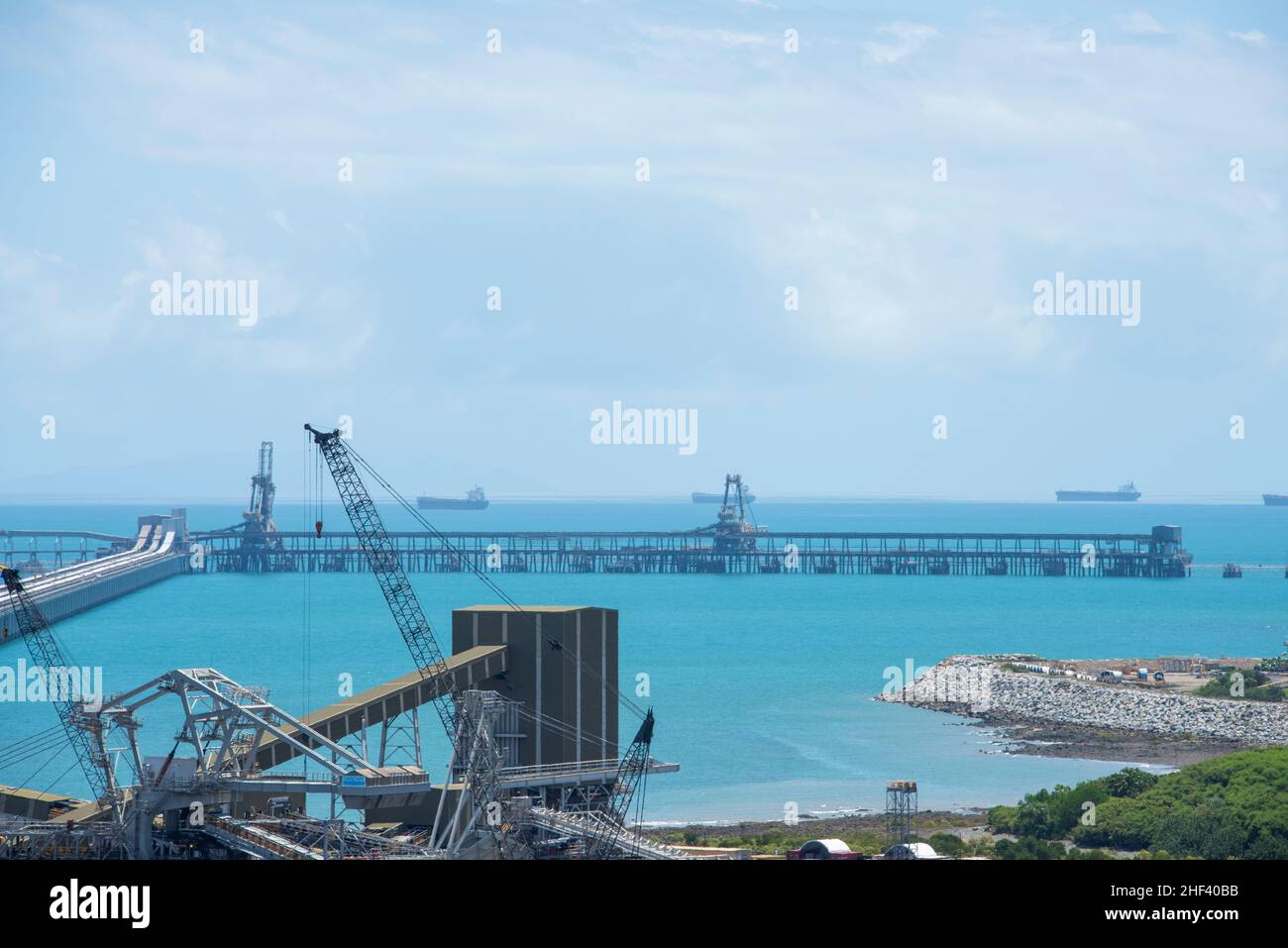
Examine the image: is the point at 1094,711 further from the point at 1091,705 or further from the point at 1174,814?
the point at 1174,814

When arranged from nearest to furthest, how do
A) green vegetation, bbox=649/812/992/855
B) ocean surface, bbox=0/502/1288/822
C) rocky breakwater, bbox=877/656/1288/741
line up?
green vegetation, bbox=649/812/992/855
ocean surface, bbox=0/502/1288/822
rocky breakwater, bbox=877/656/1288/741

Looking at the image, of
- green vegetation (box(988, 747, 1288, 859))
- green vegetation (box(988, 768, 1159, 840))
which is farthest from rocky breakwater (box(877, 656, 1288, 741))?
green vegetation (box(988, 768, 1159, 840))

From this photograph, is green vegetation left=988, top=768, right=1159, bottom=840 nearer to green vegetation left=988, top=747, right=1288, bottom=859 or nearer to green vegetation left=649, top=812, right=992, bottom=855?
green vegetation left=988, top=747, right=1288, bottom=859
